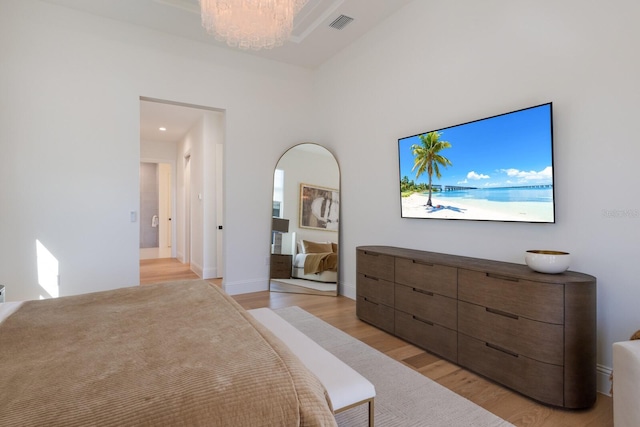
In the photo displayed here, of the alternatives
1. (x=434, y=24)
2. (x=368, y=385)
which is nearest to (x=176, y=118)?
(x=434, y=24)

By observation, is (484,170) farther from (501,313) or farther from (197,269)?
(197,269)

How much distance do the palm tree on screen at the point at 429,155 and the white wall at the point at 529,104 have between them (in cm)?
16

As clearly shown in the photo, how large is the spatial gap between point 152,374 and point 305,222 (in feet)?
11.1

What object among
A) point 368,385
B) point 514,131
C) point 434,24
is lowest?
point 368,385

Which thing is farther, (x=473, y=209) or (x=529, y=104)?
(x=473, y=209)

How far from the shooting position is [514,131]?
2.37 metres

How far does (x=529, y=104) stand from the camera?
93.3 inches

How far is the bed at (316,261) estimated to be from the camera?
4.30 meters

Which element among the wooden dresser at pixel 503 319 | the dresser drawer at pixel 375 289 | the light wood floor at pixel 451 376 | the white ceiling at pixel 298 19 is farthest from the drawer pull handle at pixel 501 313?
the white ceiling at pixel 298 19

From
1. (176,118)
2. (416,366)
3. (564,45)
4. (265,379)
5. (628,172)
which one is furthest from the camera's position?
(176,118)

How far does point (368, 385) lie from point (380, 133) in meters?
2.88

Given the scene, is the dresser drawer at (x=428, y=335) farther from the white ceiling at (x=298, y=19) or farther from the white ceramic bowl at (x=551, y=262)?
the white ceiling at (x=298, y=19)

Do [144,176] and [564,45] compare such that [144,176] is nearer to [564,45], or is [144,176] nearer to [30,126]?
[30,126]

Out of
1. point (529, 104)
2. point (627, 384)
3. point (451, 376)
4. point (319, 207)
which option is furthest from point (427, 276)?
point (319, 207)
